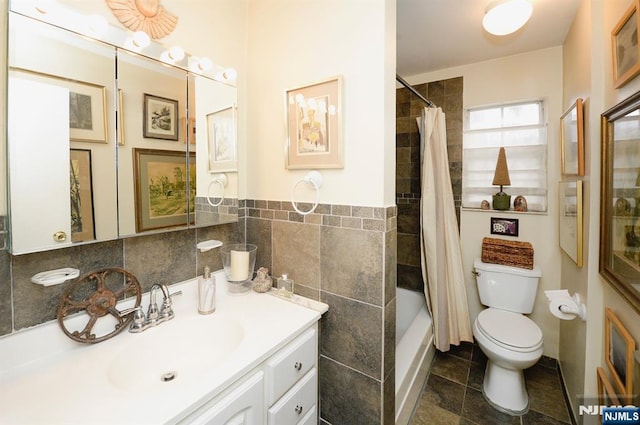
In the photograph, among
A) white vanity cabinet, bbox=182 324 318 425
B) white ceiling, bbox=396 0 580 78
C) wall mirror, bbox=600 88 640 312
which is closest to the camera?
white vanity cabinet, bbox=182 324 318 425

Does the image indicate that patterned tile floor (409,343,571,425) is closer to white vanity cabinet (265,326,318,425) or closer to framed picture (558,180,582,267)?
white vanity cabinet (265,326,318,425)

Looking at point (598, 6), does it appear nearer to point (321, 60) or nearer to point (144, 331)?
point (321, 60)

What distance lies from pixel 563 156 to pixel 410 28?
137 centimetres

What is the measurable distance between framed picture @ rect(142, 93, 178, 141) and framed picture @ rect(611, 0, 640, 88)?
1.75 metres

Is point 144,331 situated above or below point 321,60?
below

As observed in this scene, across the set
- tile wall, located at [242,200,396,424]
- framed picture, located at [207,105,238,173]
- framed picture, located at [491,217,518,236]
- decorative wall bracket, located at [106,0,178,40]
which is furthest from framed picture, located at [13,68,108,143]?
framed picture, located at [491,217,518,236]

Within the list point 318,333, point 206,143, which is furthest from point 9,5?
point 318,333

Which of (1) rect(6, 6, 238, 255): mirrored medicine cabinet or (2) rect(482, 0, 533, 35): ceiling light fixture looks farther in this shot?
(2) rect(482, 0, 533, 35): ceiling light fixture

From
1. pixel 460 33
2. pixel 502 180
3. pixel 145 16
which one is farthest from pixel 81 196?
pixel 502 180

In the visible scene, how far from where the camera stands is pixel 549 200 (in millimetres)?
2033

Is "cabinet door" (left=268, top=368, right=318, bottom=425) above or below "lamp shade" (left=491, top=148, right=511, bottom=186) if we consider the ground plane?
below

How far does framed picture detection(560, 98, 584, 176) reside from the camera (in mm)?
1444

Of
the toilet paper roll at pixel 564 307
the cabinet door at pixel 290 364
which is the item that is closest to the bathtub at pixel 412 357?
the cabinet door at pixel 290 364

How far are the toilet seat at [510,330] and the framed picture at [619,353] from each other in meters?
0.47
